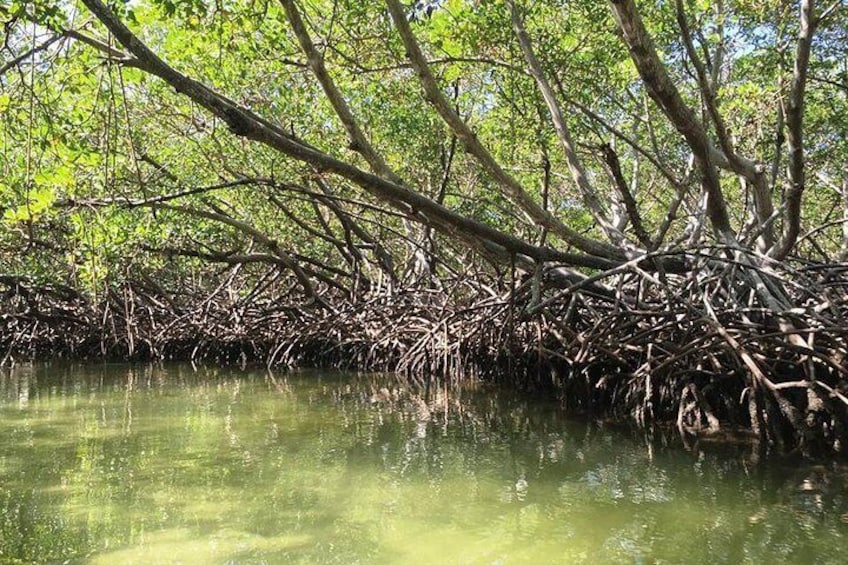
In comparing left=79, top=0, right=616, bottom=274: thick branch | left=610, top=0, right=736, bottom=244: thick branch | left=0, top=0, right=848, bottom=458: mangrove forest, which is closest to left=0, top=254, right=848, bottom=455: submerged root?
left=0, top=0, right=848, bottom=458: mangrove forest

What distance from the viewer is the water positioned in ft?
7.76

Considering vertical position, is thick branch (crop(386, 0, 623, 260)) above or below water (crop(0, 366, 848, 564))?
above

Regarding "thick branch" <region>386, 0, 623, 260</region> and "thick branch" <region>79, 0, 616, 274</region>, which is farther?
"thick branch" <region>386, 0, 623, 260</region>

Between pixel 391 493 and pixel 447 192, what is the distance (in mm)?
4466

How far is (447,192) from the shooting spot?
7.12m

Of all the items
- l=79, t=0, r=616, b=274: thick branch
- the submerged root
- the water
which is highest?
l=79, t=0, r=616, b=274: thick branch

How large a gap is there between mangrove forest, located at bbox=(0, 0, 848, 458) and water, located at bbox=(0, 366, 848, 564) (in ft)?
2.14

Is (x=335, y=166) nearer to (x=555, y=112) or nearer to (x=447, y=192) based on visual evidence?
(x=555, y=112)

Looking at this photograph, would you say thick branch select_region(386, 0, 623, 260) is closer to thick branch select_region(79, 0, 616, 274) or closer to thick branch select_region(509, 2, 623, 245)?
thick branch select_region(79, 0, 616, 274)

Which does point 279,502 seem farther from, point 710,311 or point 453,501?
point 710,311

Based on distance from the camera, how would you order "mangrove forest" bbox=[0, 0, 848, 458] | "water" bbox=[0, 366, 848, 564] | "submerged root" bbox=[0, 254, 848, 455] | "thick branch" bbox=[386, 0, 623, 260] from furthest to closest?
1. "thick branch" bbox=[386, 0, 623, 260]
2. "mangrove forest" bbox=[0, 0, 848, 458]
3. "submerged root" bbox=[0, 254, 848, 455]
4. "water" bbox=[0, 366, 848, 564]

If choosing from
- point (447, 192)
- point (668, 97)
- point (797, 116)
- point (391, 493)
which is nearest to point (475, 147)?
point (668, 97)


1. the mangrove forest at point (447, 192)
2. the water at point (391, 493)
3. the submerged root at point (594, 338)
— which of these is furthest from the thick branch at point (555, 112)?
the water at point (391, 493)

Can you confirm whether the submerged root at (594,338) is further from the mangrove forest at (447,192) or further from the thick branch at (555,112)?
the thick branch at (555,112)
